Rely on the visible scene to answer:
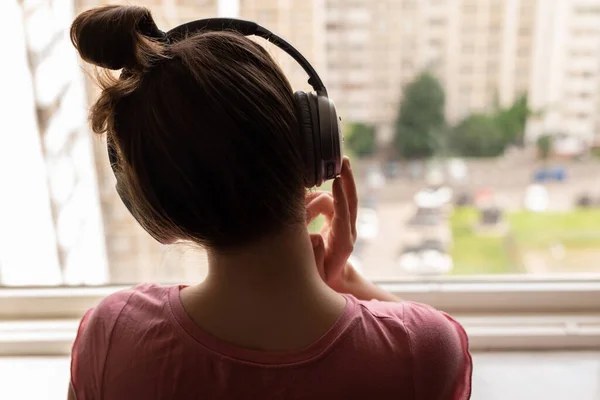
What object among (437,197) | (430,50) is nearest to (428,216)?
(437,197)

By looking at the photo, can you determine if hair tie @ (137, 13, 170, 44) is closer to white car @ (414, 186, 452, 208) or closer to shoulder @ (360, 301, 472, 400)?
shoulder @ (360, 301, 472, 400)

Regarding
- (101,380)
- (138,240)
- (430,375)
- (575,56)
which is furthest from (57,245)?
(575,56)

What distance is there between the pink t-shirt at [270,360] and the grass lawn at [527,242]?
1.62 feet

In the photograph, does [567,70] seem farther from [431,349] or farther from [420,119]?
A: [431,349]

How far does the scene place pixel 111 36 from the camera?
2.07 ft

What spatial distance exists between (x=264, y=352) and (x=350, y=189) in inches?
9.3

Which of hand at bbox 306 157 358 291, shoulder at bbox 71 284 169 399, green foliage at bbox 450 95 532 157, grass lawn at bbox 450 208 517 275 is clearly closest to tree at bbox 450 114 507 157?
green foliage at bbox 450 95 532 157

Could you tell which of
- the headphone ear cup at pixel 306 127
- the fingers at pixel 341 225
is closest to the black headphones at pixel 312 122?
the headphone ear cup at pixel 306 127

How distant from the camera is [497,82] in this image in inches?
44.9

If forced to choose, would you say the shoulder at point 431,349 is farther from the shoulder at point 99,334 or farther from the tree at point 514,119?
the tree at point 514,119

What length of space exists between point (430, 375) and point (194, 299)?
0.87 feet

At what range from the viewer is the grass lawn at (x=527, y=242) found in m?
1.21

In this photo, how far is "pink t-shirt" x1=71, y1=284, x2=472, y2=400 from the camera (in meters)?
0.68

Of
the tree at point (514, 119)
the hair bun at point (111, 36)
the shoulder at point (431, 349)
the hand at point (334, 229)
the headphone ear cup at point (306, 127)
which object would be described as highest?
the hair bun at point (111, 36)
